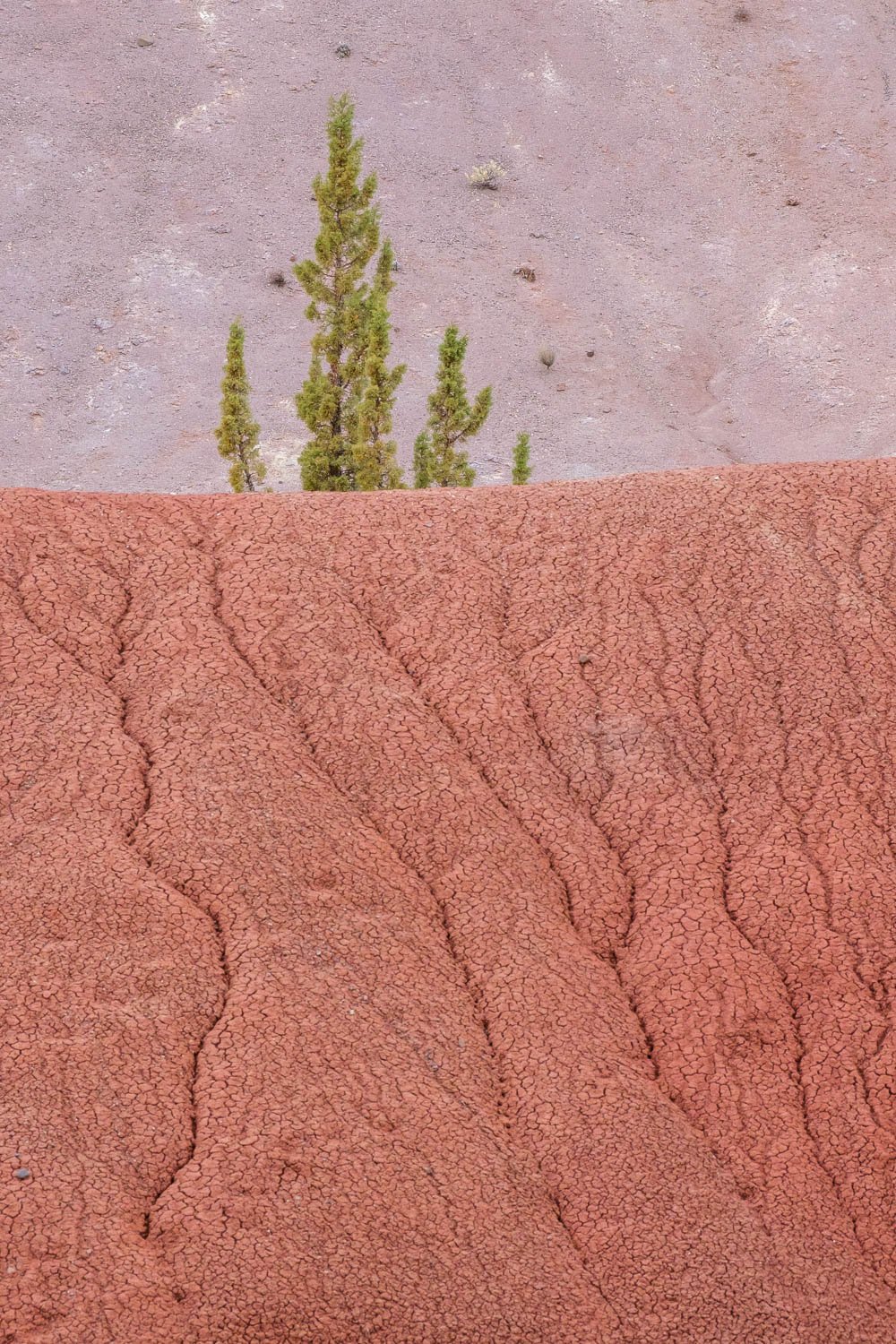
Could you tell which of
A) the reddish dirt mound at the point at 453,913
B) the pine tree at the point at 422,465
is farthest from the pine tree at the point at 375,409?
the reddish dirt mound at the point at 453,913

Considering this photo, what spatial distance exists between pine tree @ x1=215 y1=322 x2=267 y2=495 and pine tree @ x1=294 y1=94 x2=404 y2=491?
23.2 inches

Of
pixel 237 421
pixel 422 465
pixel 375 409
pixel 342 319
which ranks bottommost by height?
pixel 422 465

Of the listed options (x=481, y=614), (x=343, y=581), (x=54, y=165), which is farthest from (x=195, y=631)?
(x=54, y=165)

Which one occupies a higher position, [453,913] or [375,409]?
[453,913]

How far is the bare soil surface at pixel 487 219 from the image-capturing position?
2108 centimetres

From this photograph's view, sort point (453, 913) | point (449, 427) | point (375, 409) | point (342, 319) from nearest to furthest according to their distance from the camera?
point (453, 913), point (375, 409), point (342, 319), point (449, 427)

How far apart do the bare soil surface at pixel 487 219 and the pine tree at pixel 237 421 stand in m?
3.20

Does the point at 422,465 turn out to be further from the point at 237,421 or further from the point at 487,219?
the point at 487,219

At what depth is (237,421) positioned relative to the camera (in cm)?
1548

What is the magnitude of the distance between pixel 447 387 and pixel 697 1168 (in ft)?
34.4

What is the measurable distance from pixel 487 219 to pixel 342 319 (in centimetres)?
935

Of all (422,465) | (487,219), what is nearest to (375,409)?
(422,465)

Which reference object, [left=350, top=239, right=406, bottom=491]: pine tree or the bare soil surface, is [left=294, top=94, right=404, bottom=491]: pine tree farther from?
the bare soil surface

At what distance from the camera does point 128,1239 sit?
215 inches
